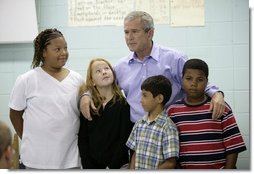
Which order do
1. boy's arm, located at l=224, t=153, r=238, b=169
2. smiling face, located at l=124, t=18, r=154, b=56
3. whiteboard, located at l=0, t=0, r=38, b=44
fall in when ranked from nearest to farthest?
boy's arm, located at l=224, t=153, r=238, b=169 < smiling face, located at l=124, t=18, r=154, b=56 < whiteboard, located at l=0, t=0, r=38, b=44

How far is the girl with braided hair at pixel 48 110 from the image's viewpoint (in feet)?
6.50

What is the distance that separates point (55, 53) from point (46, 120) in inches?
14.0

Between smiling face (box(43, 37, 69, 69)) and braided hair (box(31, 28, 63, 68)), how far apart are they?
24 mm

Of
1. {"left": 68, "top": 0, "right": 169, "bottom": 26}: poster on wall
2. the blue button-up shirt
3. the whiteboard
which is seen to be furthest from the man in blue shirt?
the whiteboard

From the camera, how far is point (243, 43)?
206 cm

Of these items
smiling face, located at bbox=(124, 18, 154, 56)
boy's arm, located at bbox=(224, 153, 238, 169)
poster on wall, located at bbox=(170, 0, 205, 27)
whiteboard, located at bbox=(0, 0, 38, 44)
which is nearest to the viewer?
boy's arm, located at bbox=(224, 153, 238, 169)

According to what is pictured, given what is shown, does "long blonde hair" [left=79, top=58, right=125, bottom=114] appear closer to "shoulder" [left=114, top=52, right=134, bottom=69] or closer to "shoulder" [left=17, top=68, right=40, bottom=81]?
"shoulder" [left=114, top=52, right=134, bottom=69]

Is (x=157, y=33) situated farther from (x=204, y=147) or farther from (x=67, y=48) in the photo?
(x=204, y=147)

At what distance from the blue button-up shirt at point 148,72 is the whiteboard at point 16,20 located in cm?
64

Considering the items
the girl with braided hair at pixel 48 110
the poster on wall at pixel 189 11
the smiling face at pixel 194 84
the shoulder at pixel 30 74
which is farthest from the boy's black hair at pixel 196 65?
the shoulder at pixel 30 74

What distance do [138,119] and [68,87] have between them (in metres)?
0.41

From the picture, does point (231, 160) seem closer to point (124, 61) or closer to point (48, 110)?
point (124, 61)

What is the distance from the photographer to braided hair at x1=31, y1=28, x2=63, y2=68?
6.63ft

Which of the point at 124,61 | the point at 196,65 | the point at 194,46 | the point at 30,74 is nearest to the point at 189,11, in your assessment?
the point at 194,46
